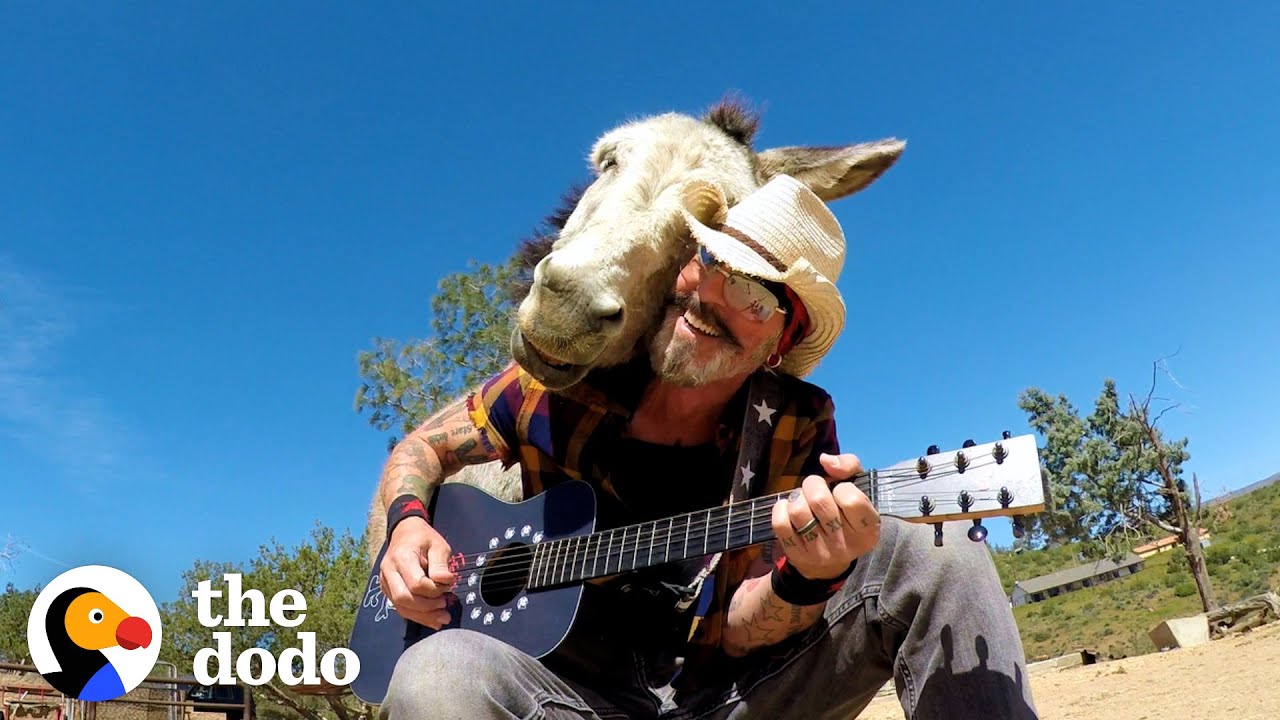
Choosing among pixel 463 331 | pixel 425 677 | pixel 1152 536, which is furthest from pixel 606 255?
pixel 1152 536

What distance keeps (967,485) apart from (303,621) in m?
19.4

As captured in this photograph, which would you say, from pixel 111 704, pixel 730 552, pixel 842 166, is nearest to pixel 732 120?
pixel 842 166

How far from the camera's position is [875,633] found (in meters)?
2.02

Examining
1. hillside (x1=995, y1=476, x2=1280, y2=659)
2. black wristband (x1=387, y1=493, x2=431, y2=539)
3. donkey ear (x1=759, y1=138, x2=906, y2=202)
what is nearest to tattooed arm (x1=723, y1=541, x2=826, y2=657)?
black wristband (x1=387, y1=493, x2=431, y2=539)

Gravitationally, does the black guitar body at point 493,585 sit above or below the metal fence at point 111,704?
below

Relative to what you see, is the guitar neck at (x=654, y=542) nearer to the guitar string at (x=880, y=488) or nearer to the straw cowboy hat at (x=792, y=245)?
the guitar string at (x=880, y=488)

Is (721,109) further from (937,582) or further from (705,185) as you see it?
(937,582)

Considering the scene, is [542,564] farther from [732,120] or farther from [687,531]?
[732,120]

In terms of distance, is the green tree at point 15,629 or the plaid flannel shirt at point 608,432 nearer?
the plaid flannel shirt at point 608,432

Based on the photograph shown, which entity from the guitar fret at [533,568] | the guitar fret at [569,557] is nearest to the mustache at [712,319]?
the guitar fret at [569,557]

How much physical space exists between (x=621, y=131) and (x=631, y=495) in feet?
4.05

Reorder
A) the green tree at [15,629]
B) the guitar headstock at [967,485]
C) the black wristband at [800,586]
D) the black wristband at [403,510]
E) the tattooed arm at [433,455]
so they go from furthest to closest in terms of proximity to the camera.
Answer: the green tree at [15,629] < the tattooed arm at [433,455] < the black wristband at [403,510] < the black wristband at [800,586] < the guitar headstock at [967,485]

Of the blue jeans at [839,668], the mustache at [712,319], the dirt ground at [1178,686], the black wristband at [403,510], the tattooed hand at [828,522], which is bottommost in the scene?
the dirt ground at [1178,686]

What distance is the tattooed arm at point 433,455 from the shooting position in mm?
2646
